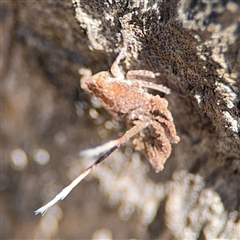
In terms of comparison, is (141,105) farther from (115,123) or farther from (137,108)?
(115,123)

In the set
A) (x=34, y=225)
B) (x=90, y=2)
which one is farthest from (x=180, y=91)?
(x=34, y=225)

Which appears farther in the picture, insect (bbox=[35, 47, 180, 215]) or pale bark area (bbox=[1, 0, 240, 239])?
insect (bbox=[35, 47, 180, 215])

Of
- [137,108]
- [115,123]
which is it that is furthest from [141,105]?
[115,123]

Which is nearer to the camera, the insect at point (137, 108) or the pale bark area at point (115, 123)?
the pale bark area at point (115, 123)

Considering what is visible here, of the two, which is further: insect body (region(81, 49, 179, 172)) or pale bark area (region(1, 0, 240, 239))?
insect body (region(81, 49, 179, 172))
